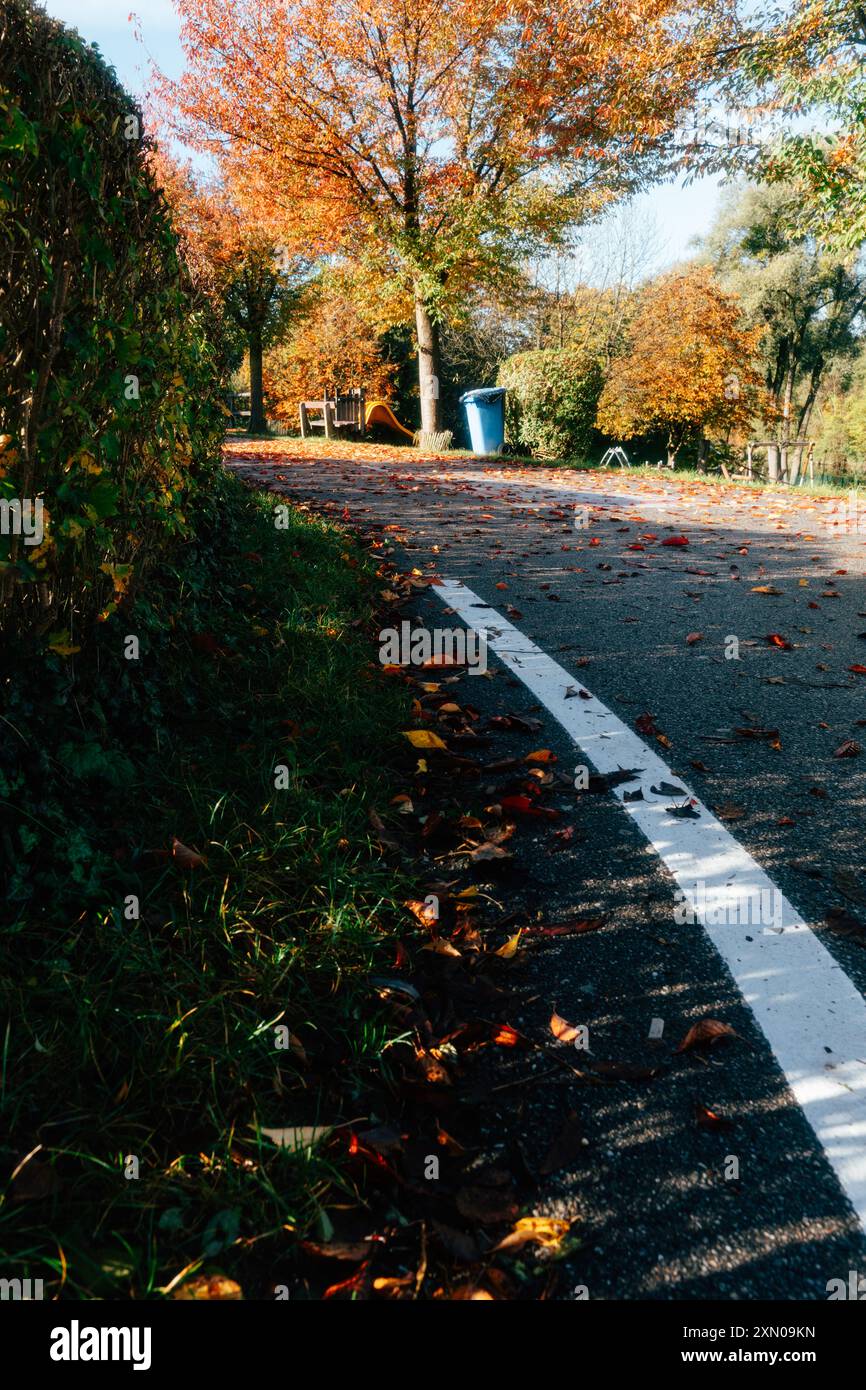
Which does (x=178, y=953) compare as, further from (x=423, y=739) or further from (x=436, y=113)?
(x=436, y=113)

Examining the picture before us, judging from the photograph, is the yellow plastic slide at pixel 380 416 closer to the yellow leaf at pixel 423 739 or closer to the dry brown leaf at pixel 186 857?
the yellow leaf at pixel 423 739

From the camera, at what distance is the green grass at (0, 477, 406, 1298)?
155cm

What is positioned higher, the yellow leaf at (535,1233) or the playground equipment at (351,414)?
the playground equipment at (351,414)

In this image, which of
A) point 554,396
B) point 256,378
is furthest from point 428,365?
point 256,378

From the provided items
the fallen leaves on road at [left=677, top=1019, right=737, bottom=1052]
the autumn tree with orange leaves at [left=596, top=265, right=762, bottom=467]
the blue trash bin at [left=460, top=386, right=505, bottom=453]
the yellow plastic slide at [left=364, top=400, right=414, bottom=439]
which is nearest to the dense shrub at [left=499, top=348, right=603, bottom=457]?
the blue trash bin at [left=460, top=386, right=505, bottom=453]

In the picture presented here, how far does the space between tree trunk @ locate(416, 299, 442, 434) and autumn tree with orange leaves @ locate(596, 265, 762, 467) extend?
30.5ft

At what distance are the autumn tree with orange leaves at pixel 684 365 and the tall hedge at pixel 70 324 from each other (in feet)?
81.4

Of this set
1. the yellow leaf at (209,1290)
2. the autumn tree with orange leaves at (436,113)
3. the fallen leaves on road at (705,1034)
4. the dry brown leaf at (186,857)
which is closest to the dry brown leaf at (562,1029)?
the fallen leaves on road at (705,1034)

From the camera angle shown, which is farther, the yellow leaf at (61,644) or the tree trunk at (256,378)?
the tree trunk at (256,378)

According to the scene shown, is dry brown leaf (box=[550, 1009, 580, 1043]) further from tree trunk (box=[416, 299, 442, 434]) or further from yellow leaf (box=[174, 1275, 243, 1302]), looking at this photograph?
tree trunk (box=[416, 299, 442, 434])

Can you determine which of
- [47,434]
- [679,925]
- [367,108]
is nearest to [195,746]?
[47,434]

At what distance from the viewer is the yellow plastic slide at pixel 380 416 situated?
26844 millimetres

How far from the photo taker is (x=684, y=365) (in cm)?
2619
